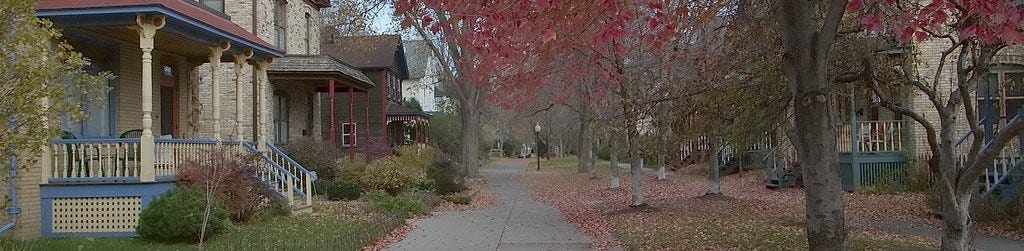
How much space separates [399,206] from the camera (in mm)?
17094

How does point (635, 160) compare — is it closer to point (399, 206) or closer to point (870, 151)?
point (399, 206)

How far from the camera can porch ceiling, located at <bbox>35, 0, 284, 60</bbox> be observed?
1212 cm

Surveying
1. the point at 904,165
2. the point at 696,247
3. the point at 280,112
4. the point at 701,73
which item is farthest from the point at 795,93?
the point at 280,112

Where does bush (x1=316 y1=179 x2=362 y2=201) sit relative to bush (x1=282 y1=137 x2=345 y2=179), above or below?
below

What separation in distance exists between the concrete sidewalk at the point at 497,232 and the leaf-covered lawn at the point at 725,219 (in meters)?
0.41

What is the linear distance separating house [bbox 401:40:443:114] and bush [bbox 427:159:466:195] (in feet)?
28.3

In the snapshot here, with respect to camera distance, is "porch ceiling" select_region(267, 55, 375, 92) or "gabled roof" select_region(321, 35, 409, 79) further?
"gabled roof" select_region(321, 35, 409, 79)

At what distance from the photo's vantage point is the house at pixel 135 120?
1214 cm

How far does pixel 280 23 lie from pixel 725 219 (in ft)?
47.2

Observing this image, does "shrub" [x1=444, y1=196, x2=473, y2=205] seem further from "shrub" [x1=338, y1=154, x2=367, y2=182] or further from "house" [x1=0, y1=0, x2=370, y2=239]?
"house" [x1=0, y1=0, x2=370, y2=239]

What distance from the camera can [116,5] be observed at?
40.1 ft

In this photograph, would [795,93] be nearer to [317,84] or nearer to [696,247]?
[696,247]

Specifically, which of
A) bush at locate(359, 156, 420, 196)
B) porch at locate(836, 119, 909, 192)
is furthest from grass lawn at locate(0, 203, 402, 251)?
porch at locate(836, 119, 909, 192)

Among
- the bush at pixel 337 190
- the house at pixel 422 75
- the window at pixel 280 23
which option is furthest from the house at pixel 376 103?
the bush at pixel 337 190
